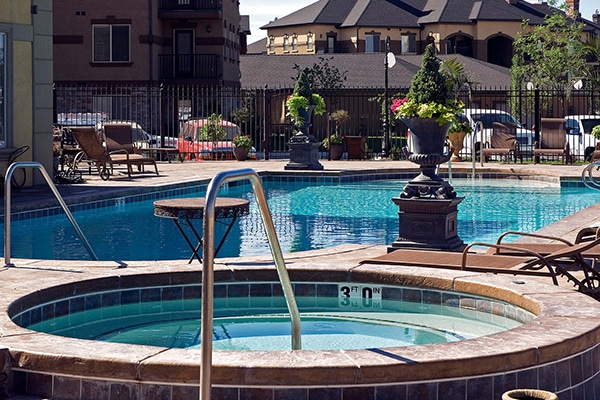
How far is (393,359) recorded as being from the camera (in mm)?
5180

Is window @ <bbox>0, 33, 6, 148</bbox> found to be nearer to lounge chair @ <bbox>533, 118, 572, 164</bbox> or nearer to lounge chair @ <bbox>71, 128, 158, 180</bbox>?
lounge chair @ <bbox>71, 128, 158, 180</bbox>

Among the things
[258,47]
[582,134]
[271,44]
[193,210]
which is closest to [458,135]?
[582,134]

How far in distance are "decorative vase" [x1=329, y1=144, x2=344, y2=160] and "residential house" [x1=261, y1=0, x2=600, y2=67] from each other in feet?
127

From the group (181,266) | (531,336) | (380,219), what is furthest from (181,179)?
(531,336)

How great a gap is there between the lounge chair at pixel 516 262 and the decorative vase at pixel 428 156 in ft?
3.18

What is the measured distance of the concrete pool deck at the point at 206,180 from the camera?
339 inches

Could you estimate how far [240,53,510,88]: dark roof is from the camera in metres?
51.5

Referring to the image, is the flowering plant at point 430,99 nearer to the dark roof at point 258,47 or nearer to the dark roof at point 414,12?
the dark roof at point 414,12

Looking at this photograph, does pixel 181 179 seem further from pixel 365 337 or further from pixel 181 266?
pixel 365 337

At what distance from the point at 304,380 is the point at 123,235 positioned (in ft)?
Answer: 28.2

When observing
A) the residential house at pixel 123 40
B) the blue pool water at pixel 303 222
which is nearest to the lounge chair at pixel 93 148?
the blue pool water at pixel 303 222

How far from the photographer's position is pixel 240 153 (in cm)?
2605

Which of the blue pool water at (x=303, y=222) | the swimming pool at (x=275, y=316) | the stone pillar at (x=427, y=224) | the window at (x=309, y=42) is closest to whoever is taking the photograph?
the swimming pool at (x=275, y=316)

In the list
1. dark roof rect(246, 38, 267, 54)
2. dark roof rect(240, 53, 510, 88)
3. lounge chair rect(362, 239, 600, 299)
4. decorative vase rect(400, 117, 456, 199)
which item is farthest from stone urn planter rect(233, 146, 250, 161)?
dark roof rect(246, 38, 267, 54)
